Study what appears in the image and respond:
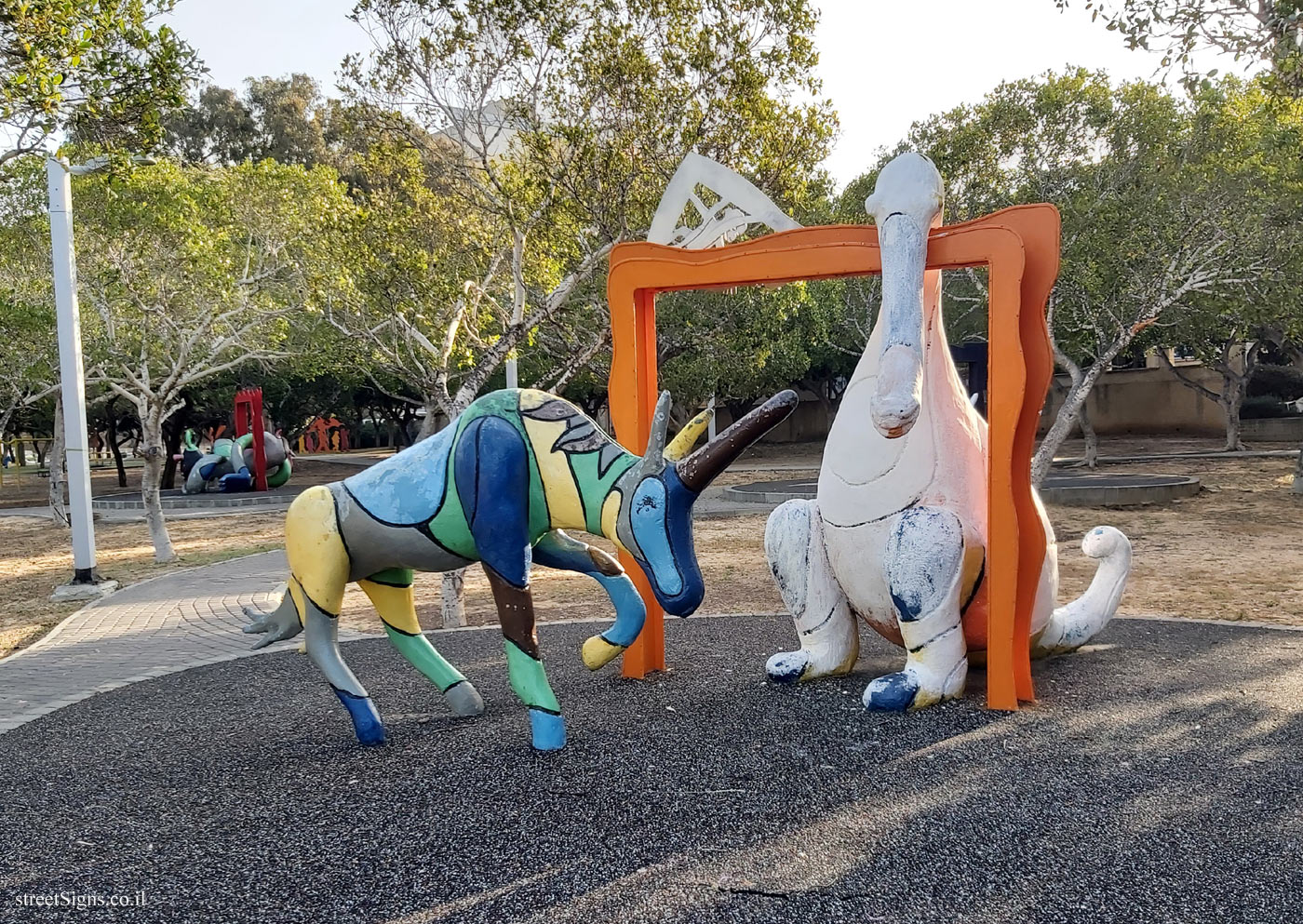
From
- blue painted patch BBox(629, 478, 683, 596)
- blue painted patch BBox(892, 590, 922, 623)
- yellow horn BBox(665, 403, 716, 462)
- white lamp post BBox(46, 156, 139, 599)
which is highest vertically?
white lamp post BBox(46, 156, 139, 599)

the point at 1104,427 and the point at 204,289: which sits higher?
the point at 204,289

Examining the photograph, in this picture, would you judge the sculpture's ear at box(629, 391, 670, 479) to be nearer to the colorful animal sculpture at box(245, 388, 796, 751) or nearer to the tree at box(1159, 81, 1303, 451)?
the colorful animal sculpture at box(245, 388, 796, 751)

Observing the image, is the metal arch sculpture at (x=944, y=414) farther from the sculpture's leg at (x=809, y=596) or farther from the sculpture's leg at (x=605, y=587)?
the sculpture's leg at (x=605, y=587)

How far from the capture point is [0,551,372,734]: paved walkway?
5754 millimetres

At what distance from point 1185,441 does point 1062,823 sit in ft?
89.2

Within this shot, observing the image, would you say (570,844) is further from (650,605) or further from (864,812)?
(650,605)

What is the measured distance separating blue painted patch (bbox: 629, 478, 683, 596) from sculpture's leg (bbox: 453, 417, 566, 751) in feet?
1.77

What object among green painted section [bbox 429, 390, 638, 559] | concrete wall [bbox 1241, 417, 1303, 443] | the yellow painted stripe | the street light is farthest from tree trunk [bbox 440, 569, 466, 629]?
concrete wall [bbox 1241, 417, 1303, 443]

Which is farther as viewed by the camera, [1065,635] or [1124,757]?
[1065,635]

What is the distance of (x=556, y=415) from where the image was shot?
398cm

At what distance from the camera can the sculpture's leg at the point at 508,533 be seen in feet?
12.6

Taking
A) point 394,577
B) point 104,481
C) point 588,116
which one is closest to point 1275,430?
point 588,116

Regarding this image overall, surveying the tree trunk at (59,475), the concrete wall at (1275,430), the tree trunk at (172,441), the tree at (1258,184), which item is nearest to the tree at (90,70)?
the tree trunk at (59,475)

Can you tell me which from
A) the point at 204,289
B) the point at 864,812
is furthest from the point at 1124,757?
the point at 204,289
